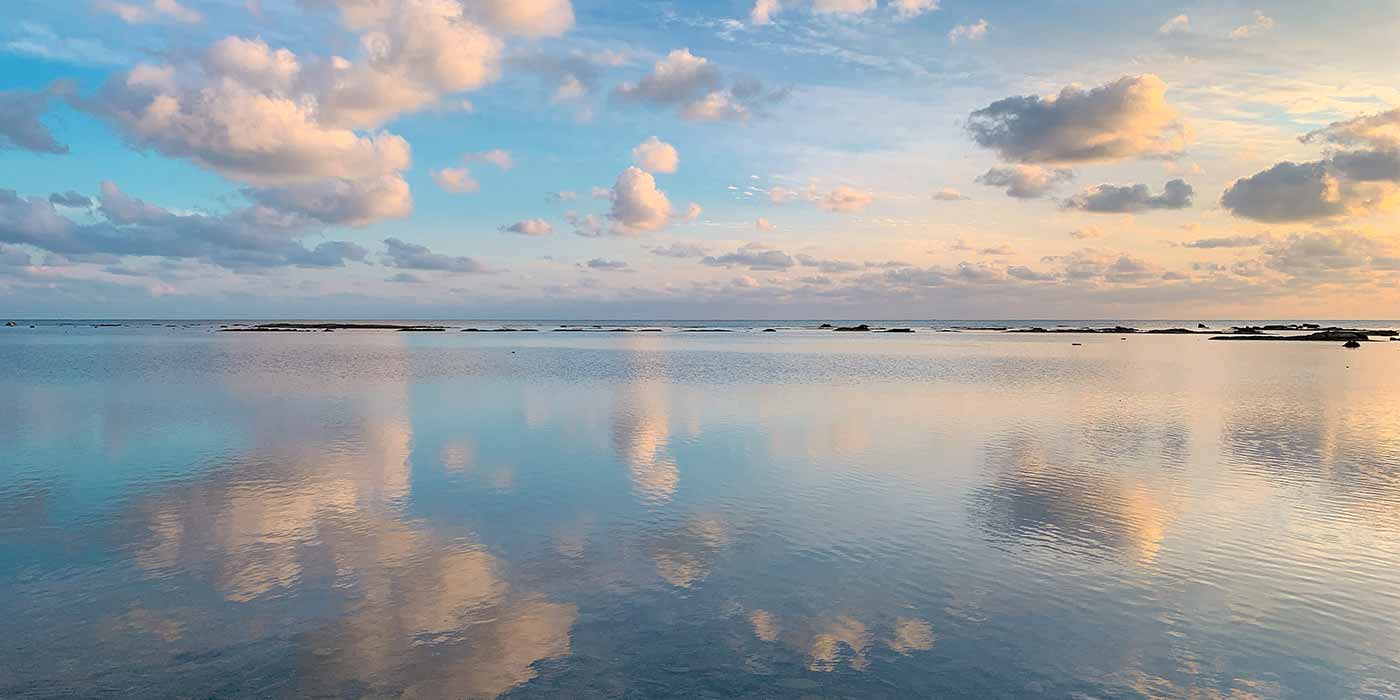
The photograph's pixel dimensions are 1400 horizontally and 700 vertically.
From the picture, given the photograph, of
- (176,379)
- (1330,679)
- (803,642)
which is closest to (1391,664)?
(1330,679)

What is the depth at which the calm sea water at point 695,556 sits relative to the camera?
10.0m

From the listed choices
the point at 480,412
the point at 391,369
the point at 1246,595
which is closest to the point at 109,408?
the point at 480,412

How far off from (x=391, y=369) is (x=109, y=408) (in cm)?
2709

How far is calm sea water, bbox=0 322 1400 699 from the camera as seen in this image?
10.0 m

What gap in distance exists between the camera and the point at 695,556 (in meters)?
14.6

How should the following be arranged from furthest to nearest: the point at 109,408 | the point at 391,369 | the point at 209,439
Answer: the point at 391,369
the point at 109,408
the point at 209,439

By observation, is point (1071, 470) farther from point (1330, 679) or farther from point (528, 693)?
point (528, 693)

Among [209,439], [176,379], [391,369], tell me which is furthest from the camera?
[391,369]

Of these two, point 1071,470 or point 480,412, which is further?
point 480,412

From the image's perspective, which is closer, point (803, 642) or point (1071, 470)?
point (803, 642)

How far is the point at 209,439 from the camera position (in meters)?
27.6

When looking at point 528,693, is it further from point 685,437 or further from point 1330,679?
point 685,437

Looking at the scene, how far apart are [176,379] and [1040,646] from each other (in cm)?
5700

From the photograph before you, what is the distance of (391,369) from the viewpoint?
2467 inches
